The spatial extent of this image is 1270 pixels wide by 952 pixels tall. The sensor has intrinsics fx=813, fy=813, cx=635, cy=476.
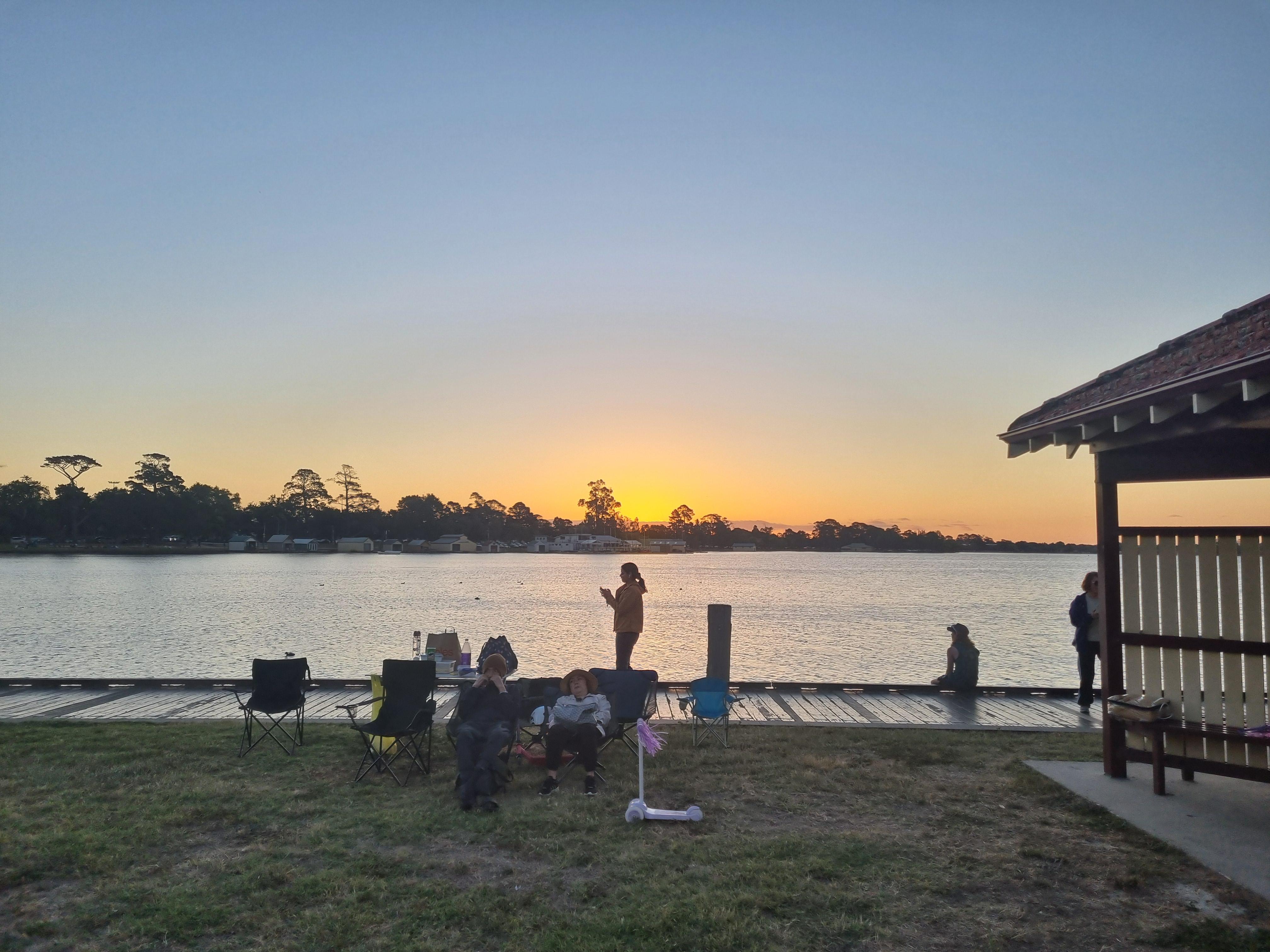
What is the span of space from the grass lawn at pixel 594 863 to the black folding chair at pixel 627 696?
49cm

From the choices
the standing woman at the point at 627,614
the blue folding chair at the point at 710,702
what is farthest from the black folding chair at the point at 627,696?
the standing woman at the point at 627,614

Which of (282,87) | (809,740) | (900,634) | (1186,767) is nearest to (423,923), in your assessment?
(809,740)

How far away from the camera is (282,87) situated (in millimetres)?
16188

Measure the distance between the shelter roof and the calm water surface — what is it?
9.66m

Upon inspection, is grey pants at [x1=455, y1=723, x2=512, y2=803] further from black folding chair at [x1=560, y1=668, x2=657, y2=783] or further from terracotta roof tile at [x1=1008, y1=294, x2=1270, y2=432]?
terracotta roof tile at [x1=1008, y1=294, x2=1270, y2=432]

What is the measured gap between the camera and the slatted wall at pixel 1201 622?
576cm

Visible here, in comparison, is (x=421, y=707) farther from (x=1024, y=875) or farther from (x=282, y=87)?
(x=282, y=87)

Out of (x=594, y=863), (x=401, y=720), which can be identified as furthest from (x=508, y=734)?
(x=594, y=863)

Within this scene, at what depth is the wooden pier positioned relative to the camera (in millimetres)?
8859

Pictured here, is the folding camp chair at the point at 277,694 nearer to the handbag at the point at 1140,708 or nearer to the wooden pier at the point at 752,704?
the wooden pier at the point at 752,704

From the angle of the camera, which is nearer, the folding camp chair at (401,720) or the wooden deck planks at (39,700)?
the folding camp chair at (401,720)

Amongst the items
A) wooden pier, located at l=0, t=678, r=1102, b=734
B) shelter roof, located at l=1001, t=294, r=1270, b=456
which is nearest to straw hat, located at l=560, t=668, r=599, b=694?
wooden pier, located at l=0, t=678, r=1102, b=734

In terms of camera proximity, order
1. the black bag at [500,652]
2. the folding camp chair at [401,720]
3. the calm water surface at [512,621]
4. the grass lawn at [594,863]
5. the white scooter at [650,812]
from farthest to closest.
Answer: the calm water surface at [512,621] < the black bag at [500,652] < the folding camp chair at [401,720] < the white scooter at [650,812] < the grass lawn at [594,863]

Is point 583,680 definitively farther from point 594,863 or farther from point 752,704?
point 752,704
